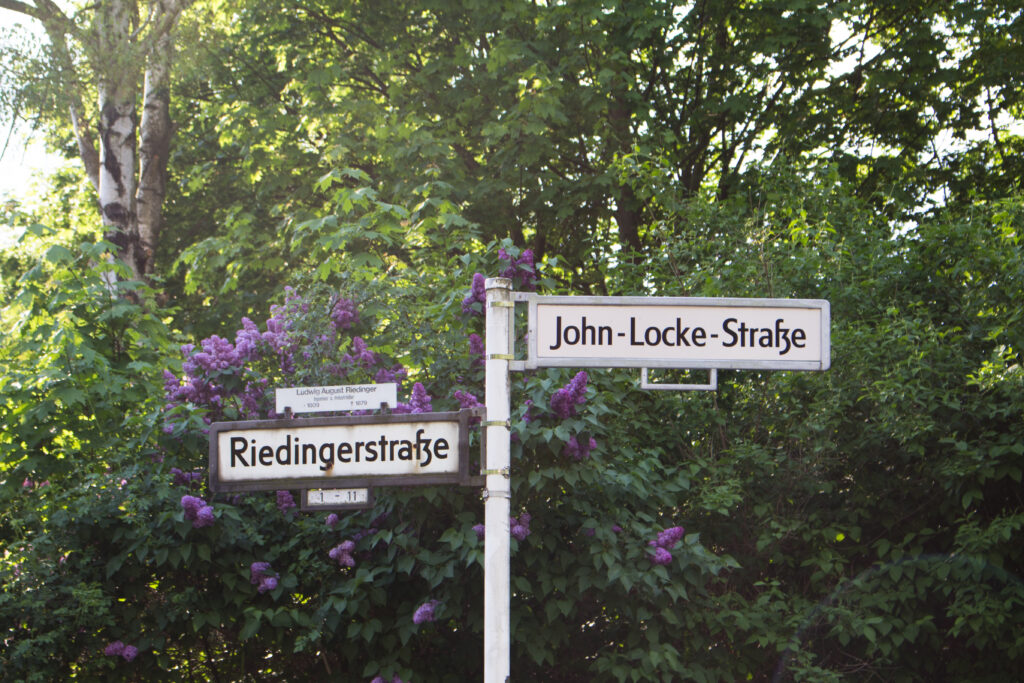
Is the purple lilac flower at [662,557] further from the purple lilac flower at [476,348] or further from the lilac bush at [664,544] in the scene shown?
the purple lilac flower at [476,348]

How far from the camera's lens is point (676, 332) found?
344cm

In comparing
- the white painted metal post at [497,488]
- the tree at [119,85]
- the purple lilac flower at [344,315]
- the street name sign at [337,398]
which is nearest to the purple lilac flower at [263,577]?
the purple lilac flower at [344,315]

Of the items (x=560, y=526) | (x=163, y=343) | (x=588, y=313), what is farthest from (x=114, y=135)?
(x=588, y=313)

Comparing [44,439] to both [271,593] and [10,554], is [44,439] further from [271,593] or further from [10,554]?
[271,593]

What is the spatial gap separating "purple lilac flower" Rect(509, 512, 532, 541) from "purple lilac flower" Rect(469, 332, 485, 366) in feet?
2.99

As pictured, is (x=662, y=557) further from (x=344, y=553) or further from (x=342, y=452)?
(x=342, y=452)

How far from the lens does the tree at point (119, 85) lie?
9.44 meters

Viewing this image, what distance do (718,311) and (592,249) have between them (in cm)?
761

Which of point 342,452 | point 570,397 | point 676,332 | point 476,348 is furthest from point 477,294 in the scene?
point 676,332

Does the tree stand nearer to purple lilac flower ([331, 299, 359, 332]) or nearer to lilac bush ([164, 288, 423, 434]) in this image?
lilac bush ([164, 288, 423, 434])

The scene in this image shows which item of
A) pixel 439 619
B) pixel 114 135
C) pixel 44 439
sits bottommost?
pixel 439 619

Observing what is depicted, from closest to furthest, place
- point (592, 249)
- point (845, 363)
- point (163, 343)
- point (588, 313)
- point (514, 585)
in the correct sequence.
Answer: point (588, 313), point (514, 585), point (845, 363), point (163, 343), point (592, 249)

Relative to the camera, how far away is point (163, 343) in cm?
684

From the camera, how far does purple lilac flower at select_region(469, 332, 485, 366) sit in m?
5.47
